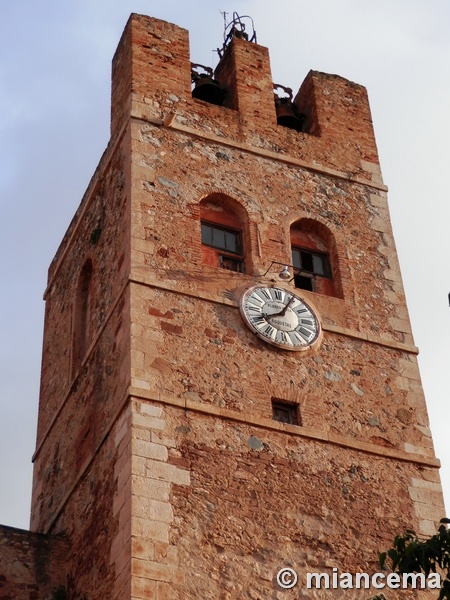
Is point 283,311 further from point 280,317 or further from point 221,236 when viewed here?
point 221,236

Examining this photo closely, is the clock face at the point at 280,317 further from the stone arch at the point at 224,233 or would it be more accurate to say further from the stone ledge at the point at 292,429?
the stone ledge at the point at 292,429

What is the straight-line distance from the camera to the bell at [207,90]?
22016 millimetres

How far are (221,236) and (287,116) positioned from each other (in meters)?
3.49

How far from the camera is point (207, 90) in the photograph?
22125mm

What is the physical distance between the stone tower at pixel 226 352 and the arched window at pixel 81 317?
0.03 meters

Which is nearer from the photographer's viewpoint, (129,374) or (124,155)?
(129,374)

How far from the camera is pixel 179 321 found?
1797 cm

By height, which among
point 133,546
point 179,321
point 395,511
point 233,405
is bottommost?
point 133,546

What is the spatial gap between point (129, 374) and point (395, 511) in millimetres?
3691

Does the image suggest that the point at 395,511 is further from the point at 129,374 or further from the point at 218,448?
the point at 129,374

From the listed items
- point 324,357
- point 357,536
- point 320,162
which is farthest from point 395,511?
point 320,162

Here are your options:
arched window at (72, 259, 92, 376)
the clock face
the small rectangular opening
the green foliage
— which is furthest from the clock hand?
the green foliage

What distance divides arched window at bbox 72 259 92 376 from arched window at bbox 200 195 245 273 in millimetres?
2099

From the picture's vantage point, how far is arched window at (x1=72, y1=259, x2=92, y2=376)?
2020 cm
